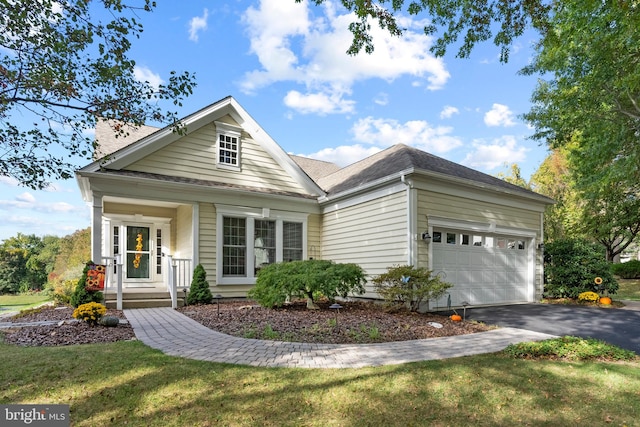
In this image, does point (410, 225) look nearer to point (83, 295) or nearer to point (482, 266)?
point (482, 266)

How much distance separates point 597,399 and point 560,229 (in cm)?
1988

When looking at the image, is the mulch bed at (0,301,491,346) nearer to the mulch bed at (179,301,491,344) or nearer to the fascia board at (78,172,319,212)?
the mulch bed at (179,301,491,344)

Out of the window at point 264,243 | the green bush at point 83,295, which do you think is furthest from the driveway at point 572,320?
the green bush at point 83,295

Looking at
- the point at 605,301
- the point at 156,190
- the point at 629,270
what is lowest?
the point at 629,270

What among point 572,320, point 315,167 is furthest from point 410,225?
point 315,167

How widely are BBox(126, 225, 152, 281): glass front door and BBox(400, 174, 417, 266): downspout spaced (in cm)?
838

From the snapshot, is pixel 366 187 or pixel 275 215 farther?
pixel 275 215

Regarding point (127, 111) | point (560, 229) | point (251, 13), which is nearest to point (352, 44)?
point (251, 13)

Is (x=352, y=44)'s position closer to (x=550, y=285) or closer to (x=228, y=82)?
(x=228, y=82)

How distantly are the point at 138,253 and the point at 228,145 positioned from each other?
15.0 feet

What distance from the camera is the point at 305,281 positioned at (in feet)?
27.8

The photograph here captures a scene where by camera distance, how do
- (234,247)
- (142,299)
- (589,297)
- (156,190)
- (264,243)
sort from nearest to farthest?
(142,299)
(156,190)
(234,247)
(589,297)
(264,243)

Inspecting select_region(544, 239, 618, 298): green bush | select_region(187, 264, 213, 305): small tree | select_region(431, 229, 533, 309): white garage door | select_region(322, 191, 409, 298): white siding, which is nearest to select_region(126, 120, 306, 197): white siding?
select_region(322, 191, 409, 298): white siding

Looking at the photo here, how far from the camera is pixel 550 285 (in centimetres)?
1289
